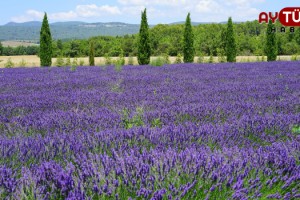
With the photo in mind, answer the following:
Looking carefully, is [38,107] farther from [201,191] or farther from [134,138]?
[201,191]

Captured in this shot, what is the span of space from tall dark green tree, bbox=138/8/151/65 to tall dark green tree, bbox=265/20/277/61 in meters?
10.0

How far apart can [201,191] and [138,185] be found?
0.34 meters

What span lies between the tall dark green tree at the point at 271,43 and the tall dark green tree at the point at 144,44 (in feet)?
32.9

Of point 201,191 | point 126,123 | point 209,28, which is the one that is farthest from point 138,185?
point 209,28

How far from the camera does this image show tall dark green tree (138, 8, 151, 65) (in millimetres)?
27016

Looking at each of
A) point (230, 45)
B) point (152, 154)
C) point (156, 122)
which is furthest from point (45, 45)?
point (152, 154)

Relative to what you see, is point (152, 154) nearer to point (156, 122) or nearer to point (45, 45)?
point (156, 122)

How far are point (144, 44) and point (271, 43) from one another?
10.6m

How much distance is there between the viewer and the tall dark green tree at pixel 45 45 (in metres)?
24.4

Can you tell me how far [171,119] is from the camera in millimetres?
4020

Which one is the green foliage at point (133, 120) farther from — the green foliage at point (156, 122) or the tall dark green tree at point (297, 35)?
the tall dark green tree at point (297, 35)

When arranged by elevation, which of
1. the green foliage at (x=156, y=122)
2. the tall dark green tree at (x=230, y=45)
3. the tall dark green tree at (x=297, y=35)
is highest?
the tall dark green tree at (x=297, y=35)

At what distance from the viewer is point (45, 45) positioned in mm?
24562

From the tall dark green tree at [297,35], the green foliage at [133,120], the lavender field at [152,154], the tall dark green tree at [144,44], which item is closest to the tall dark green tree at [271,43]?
the tall dark green tree at [144,44]
